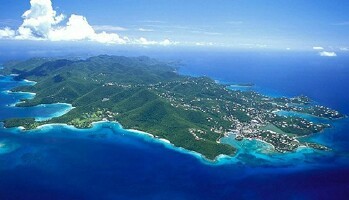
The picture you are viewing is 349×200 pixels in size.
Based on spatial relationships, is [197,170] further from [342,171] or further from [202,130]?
[342,171]

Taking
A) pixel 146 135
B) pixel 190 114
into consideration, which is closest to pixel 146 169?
pixel 146 135

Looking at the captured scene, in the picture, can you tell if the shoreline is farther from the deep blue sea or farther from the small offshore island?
the small offshore island

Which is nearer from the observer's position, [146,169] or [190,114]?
[146,169]

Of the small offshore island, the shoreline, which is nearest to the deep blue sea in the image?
the shoreline

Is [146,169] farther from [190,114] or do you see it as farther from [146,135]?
[190,114]

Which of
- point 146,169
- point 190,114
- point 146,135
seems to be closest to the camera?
point 146,169

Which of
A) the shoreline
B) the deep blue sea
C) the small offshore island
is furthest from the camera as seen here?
the small offshore island

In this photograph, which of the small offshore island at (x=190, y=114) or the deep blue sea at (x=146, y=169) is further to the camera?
the small offshore island at (x=190, y=114)

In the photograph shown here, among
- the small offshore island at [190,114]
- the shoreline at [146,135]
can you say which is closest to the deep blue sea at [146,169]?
the shoreline at [146,135]

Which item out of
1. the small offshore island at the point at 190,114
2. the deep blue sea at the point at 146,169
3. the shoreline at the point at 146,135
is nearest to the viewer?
the deep blue sea at the point at 146,169

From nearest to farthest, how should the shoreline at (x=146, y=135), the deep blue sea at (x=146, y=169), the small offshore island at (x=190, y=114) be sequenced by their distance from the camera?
the deep blue sea at (x=146, y=169)
the shoreline at (x=146, y=135)
the small offshore island at (x=190, y=114)

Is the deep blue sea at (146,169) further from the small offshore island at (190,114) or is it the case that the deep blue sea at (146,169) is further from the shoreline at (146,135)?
the small offshore island at (190,114)

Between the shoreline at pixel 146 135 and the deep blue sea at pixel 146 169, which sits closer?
the deep blue sea at pixel 146 169
